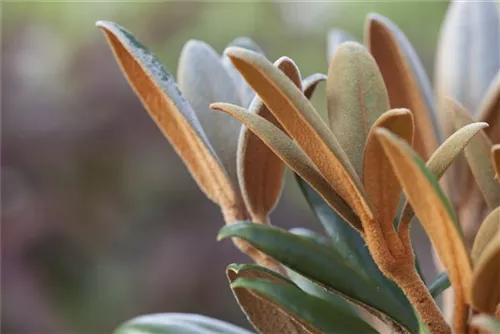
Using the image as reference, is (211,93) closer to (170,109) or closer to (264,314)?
(170,109)

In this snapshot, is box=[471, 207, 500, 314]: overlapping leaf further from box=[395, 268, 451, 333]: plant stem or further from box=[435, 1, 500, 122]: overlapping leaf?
box=[435, 1, 500, 122]: overlapping leaf

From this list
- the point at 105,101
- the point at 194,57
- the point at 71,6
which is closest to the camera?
the point at 194,57

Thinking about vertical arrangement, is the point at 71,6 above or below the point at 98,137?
above

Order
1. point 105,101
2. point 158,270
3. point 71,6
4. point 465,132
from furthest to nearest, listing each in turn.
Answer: point 71,6 < point 105,101 < point 158,270 < point 465,132

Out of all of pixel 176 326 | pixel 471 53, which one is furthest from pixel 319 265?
pixel 471 53

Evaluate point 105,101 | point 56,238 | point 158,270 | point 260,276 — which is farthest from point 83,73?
point 260,276

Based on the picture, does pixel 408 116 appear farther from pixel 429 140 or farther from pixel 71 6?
pixel 71 6

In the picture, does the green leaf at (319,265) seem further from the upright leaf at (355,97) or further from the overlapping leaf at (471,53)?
the overlapping leaf at (471,53)
